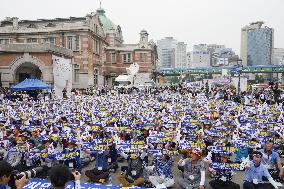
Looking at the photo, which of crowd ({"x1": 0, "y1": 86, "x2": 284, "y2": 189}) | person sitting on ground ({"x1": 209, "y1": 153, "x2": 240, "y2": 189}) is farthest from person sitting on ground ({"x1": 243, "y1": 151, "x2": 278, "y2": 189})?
person sitting on ground ({"x1": 209, "y1": 153, "x2": 240, "y2": 189})

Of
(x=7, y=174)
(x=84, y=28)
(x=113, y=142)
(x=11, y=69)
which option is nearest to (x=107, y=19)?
(x=84, y=28)

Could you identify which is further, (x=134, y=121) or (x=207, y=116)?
(x=207, y=116)

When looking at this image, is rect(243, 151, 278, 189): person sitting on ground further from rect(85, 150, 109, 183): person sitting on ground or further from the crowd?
rect(85, 150, 109, 183): person sitting on ground

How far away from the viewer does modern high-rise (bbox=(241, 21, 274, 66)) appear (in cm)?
17090

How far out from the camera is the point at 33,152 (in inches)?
436

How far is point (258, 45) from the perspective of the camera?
174375 mm

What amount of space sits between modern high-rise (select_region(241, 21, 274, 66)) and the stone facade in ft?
417

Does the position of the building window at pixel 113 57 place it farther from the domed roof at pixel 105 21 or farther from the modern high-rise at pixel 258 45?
the modern high-rise at pixel 258 45

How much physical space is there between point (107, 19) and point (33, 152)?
57858 millimetres

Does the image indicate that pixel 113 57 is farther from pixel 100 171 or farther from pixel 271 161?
pixel 271 161

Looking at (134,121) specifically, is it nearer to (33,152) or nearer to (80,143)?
(80,143)

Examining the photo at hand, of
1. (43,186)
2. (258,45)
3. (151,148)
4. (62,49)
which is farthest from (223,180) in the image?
(258,45)

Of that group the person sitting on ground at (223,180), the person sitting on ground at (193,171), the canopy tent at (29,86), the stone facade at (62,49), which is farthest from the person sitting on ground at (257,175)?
the stone facade at (62,49)

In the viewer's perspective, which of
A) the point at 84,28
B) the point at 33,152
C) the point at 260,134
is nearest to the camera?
the point at 33,152
